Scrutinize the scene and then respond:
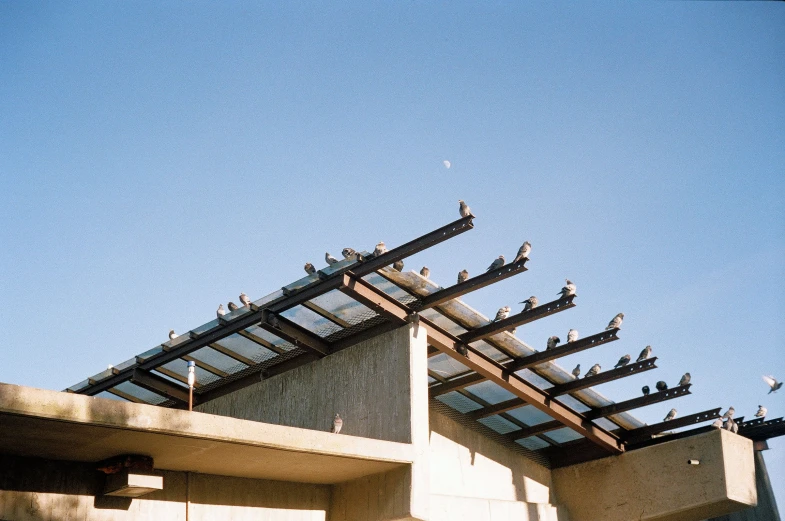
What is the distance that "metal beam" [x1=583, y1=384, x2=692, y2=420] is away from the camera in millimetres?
15812

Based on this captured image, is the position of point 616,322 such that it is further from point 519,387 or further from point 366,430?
point 366,430

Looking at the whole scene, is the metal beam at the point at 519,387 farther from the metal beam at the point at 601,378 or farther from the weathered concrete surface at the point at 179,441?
the weathered concrete surface at the point at 179,441

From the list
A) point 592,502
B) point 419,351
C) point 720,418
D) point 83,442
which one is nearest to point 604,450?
point 592,502

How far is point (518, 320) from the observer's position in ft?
45.6

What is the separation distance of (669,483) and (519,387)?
3.80m

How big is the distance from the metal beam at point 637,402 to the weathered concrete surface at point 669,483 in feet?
4.25

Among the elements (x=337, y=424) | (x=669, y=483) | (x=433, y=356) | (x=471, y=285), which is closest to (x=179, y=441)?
(x=337, y=424)

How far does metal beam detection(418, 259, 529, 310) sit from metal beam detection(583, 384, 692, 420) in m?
5.02

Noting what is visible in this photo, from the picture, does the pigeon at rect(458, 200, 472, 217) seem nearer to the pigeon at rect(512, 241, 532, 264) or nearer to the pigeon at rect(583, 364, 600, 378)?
the pigeon at rect(512, 241, 532, 264)

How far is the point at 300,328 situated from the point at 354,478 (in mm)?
2694

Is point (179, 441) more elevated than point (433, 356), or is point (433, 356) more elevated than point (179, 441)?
point (433, 356)

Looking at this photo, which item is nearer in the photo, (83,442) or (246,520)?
(83,442)

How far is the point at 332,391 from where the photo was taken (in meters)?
14.6

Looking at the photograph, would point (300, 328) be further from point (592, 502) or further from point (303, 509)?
point (592, 502)
